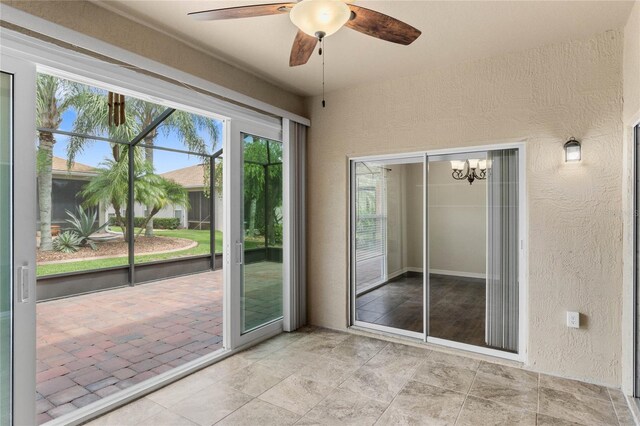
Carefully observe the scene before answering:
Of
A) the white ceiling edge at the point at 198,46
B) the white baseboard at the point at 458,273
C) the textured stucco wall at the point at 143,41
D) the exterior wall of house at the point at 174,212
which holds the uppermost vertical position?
the white ceiling edge at the point at 198,46

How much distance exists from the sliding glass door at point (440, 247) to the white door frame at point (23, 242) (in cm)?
297

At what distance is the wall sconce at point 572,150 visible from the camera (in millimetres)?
2814

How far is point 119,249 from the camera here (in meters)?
7.10

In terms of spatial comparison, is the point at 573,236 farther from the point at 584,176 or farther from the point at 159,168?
the point at 159,168

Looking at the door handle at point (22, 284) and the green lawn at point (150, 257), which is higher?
the door handle at point (22, 284)

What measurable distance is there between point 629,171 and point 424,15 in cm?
193

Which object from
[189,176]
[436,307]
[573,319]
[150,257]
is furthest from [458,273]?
[189,176]

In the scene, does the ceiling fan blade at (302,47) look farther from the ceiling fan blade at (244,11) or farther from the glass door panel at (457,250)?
the glass door panel at (457,250)

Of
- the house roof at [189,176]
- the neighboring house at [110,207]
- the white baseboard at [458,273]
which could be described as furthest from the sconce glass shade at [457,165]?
the house roof at [189,176]

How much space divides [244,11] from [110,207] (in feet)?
21.5

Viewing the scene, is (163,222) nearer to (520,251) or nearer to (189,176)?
(189,176)

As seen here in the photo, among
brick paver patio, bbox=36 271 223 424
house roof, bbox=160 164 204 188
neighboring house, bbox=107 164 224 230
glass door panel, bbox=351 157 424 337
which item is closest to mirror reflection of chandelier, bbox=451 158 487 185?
glass door panel, bbox=351 157 424 337

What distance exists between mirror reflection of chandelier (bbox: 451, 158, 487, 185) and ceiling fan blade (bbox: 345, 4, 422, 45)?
5.85 feet

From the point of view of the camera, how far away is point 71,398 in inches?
106
